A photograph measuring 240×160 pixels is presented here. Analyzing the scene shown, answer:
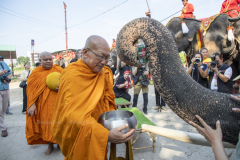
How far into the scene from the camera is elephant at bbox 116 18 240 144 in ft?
4.10

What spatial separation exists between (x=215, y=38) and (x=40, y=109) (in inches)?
260

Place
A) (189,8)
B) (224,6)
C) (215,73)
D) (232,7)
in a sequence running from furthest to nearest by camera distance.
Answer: (224,6)
(189,8)
(232,7)
(215,73)

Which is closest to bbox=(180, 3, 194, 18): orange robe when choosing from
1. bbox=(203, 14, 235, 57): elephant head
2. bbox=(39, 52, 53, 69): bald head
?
bbox=(203, 14, 235, 57): elephant head

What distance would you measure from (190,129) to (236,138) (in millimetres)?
3301

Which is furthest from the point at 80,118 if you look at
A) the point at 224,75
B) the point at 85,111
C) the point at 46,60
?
the point at 224,75

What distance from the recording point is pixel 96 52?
1.73m

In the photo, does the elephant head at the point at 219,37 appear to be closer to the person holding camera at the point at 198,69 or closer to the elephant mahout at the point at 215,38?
the elephant mahout at the point at 215,38

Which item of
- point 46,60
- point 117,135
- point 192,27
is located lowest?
point 117,135

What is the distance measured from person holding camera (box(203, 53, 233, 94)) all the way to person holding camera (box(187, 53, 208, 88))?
256 millimetres

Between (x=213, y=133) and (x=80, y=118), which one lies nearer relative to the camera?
(x=213, y=133)

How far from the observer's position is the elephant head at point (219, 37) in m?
5.61

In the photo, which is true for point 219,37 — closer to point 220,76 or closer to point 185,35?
point 185,35

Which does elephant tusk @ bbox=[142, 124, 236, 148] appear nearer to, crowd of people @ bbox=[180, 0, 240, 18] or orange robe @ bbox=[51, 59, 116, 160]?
orange robe @ bbox=[51, 59, 116, 160]

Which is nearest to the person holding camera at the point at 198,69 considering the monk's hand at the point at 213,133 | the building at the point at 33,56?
the monk's hand at the point at 213,133
